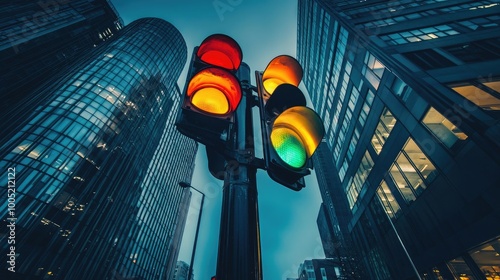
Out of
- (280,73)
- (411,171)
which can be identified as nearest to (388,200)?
(411,171)

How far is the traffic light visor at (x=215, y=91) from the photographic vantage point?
160 centimetres

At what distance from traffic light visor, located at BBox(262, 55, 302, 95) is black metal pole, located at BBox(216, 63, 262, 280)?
85 centimetres

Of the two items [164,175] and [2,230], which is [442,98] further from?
[164,175]

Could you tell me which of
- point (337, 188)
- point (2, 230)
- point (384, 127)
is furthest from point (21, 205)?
point (337, 188)

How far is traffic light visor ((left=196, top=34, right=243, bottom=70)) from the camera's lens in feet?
6.76

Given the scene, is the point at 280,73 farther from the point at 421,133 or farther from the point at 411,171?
the point at 411,171

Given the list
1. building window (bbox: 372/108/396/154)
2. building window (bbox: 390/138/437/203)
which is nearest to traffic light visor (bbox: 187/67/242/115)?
building window (bbox: 390/138/437/203)

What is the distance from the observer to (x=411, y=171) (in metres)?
12.6

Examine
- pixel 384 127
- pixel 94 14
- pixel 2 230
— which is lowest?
pixel 2 230

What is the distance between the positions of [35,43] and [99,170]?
26.6 m

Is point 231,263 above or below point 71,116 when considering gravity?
below

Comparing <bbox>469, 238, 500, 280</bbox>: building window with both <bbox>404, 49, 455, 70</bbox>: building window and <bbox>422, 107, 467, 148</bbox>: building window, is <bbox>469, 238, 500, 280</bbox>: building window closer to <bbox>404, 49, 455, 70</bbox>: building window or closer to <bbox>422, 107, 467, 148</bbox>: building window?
<bbox>422, 107, 467, 148</bbox>: building window

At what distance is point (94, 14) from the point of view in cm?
5431

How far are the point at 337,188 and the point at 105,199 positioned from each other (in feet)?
209
